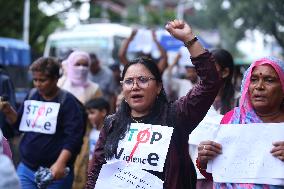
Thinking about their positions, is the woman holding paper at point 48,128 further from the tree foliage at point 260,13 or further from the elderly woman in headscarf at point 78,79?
the tree foliage at point 260,13

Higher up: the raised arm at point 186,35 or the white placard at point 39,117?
the raised arm at point 186,35

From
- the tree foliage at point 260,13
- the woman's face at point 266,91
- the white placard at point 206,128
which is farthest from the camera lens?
the tree foliage at point 260,13

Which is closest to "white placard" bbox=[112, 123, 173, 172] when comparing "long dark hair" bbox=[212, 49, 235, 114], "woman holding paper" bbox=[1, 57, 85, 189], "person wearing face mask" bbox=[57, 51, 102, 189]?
"long dark hair" bbox=[212, 49, 235, 114]

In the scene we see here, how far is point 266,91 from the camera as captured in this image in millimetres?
3086

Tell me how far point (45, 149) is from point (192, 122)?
6.70ft

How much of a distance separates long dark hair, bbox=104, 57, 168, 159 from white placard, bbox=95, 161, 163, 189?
0.31 feet

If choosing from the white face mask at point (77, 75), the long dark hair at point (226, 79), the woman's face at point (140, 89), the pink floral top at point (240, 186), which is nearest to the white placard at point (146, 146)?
the woman's face at point (140, 89)

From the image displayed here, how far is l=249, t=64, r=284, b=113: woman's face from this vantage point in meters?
3.08

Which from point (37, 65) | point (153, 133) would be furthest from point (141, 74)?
point (37, 65)

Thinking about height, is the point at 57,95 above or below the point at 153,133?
above

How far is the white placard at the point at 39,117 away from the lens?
199 inches

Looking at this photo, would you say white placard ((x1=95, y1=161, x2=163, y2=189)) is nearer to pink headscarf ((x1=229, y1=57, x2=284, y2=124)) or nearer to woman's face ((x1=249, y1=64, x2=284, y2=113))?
pink headscarf ((x1=229, y1=57, x2=284, y2=124))

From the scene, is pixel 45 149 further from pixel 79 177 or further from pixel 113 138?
pixel 113 138

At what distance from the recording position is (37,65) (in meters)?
5.05
